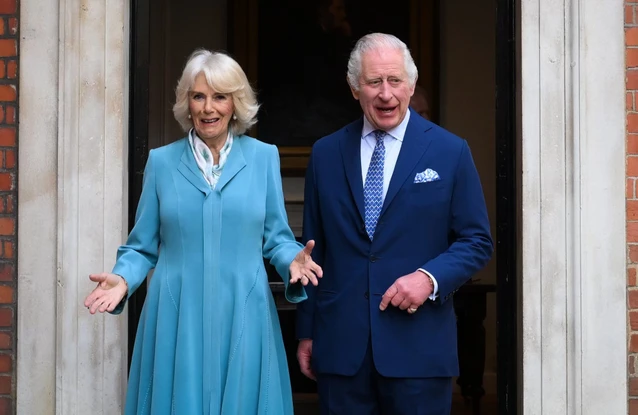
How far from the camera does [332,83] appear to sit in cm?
712

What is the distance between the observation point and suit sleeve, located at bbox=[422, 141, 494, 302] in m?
3.32

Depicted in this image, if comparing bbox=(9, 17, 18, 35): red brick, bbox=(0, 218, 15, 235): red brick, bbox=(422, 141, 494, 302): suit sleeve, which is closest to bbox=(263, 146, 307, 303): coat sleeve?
bbox=(422, 141, 494, 302): suit sleeve

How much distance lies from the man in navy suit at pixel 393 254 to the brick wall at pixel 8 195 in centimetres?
135

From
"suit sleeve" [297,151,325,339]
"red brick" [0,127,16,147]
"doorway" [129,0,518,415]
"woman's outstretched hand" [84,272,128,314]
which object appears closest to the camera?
"woman's outstretched hand" [84,272,128,314]

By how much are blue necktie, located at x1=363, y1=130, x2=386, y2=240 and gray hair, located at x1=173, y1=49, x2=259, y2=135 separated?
0.46m

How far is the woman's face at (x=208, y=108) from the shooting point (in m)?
3.27

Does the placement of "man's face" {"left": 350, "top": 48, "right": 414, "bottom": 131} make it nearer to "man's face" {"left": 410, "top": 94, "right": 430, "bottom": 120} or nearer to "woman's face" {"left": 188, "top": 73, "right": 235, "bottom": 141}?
"woman's face" {"left": 188, "top": 73, "right": 235, "bottom": 141}

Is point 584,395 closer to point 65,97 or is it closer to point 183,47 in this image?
point 65,97

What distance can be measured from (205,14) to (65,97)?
350 centimetres

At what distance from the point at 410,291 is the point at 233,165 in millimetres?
720

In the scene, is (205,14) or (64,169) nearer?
(64,169)

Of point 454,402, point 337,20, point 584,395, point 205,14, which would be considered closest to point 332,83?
point 337,20

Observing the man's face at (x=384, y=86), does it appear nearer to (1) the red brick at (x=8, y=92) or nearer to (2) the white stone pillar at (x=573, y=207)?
(2) the white stone pillar at (x=573, y=207)

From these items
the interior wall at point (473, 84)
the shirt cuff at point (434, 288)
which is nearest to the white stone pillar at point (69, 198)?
the shirt cuff at point (434, 288)
